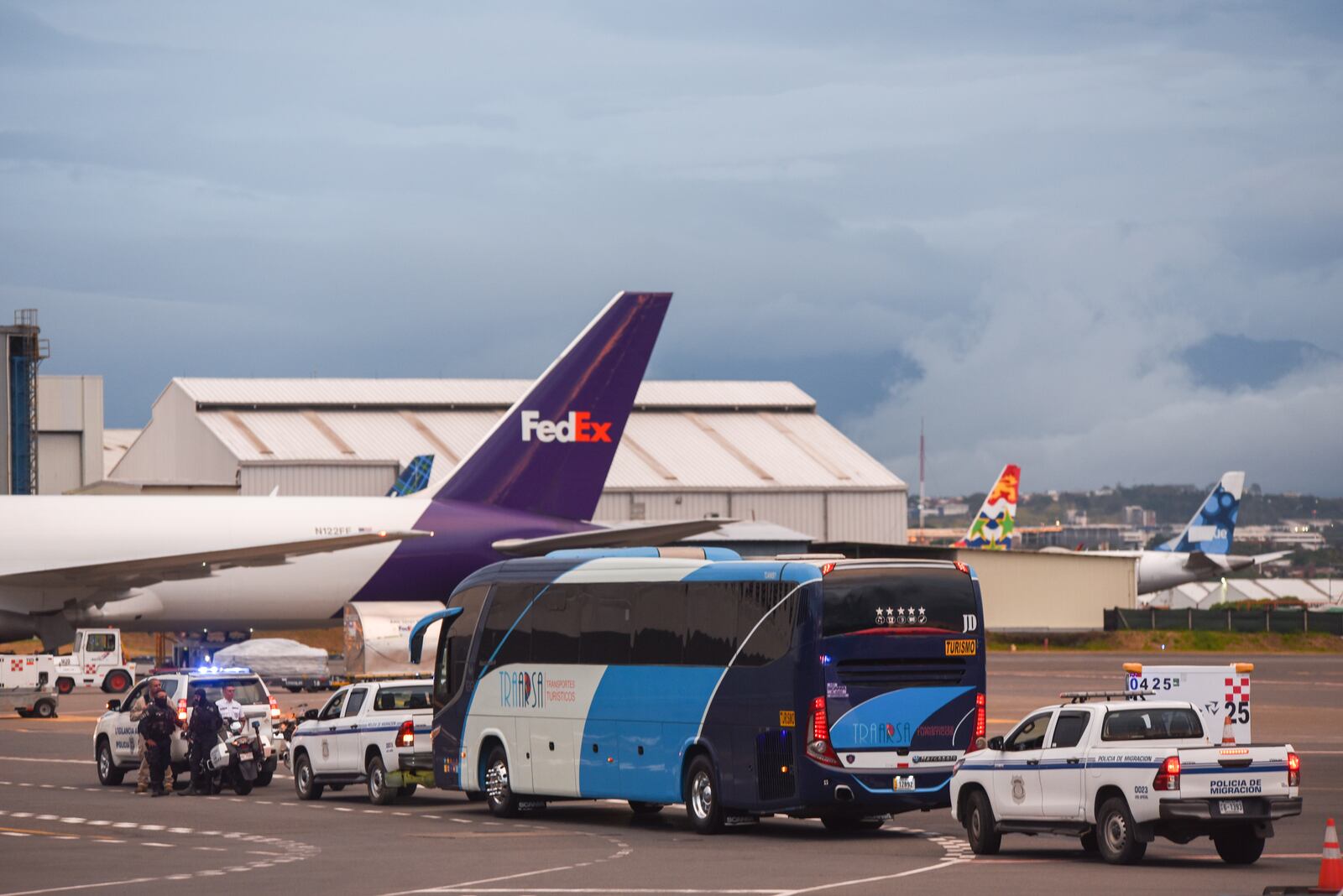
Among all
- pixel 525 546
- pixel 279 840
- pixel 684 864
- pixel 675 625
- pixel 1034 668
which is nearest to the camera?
pixel 684 864

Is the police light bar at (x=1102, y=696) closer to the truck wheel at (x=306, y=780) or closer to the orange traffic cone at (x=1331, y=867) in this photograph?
the orange traffic cone at (x=1331, y=867)

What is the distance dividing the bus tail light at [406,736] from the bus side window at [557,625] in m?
3.34

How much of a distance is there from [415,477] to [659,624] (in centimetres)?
6197

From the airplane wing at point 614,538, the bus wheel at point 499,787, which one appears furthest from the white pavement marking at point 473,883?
the airplane wing at point 614,538

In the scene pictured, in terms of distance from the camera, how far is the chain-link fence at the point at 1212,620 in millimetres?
88875

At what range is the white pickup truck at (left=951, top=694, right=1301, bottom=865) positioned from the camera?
1858cm

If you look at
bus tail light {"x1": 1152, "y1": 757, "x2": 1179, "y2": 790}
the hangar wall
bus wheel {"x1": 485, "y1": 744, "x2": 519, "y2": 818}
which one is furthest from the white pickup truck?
the hangar wall

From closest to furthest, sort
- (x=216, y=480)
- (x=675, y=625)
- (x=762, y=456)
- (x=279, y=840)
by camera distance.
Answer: (x=279, y=840) < (x=675, y=625) < (x=216, y=480) < (x=762, y=456)

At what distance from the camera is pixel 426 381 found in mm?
108188

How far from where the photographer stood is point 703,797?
23438 millimetres

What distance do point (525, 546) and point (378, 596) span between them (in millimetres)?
6226

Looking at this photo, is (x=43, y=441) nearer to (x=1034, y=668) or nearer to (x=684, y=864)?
(x=1034, y=668)

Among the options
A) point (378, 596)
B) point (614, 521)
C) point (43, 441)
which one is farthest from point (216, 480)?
point (378, 596)

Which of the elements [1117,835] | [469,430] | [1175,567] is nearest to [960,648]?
[1117,835]
